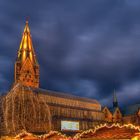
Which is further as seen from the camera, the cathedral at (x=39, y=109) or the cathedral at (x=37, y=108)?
the cathedral at (x=39, y=109)

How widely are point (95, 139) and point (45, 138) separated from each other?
7.20 metres

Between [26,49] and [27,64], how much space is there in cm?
803

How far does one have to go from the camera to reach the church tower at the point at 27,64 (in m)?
138

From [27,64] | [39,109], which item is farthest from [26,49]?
[39,109]

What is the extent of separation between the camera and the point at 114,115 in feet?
454

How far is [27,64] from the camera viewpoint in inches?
5556

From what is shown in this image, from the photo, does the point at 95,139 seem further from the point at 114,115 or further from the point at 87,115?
the point at 114,115

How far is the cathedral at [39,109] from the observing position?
86.1 meters

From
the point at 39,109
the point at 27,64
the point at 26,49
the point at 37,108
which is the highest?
the point at 26,49

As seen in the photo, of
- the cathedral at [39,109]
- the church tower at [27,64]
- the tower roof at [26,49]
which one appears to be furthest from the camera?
the tower roof at [26,49]

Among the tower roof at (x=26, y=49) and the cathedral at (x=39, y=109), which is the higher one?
the tower roof at (x=26, y=49)

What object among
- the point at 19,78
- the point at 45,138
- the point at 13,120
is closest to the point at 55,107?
the point at 13,120

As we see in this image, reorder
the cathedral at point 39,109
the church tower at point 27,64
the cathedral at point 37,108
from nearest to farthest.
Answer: the cathedral at point 37,108, the cathedral at point 39,109, the church tower at point 27,64

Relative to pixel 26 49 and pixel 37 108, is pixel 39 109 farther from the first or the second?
pixel 26 49
